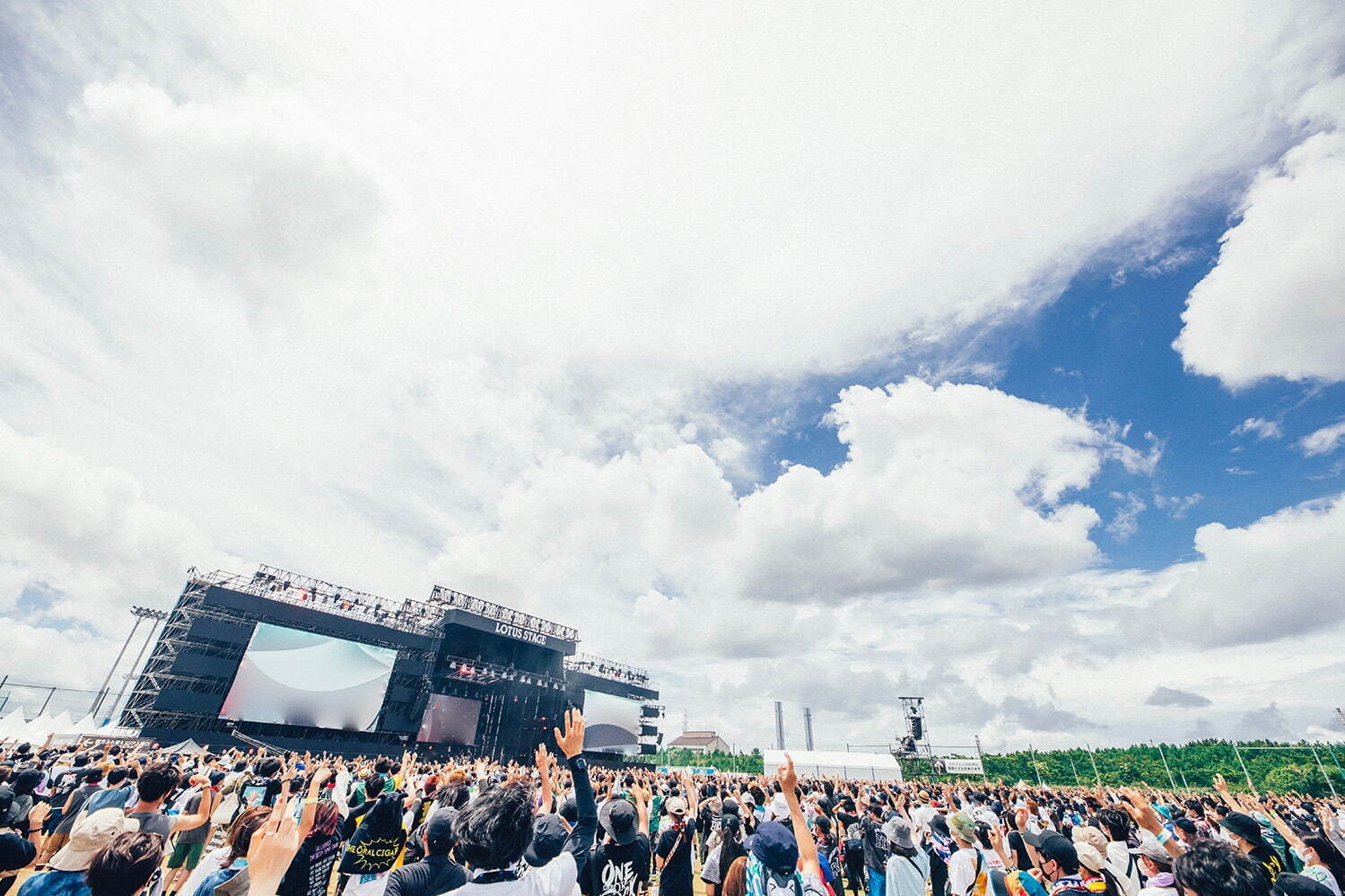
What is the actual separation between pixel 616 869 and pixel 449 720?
32.4m

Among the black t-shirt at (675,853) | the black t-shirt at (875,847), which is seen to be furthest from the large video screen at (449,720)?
the black t-shirt at (875,847)

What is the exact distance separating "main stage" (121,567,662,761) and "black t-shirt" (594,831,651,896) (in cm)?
2855

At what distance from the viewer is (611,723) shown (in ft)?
136

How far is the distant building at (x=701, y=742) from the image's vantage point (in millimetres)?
75125

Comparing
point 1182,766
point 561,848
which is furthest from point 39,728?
point 1182,766

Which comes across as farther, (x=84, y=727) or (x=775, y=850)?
(x=84, y=727)

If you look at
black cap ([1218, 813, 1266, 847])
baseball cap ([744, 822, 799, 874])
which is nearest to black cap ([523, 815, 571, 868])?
baseball cap ([744, 822, 799, 874])

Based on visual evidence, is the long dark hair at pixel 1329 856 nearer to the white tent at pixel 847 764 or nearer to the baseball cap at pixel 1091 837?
the baseball cap at pixel 1091 837

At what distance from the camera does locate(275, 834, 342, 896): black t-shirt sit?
421 cm

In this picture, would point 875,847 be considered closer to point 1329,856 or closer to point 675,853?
point 675,853

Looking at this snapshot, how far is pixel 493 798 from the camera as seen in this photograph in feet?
8.62

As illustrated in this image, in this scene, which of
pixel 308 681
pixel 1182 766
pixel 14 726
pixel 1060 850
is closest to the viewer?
pixel 1060 850

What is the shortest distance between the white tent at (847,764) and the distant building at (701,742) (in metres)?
39.7

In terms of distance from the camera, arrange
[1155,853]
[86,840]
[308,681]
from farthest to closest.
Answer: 1. [308,681]
2. [1155,853]
3. [86,840]
